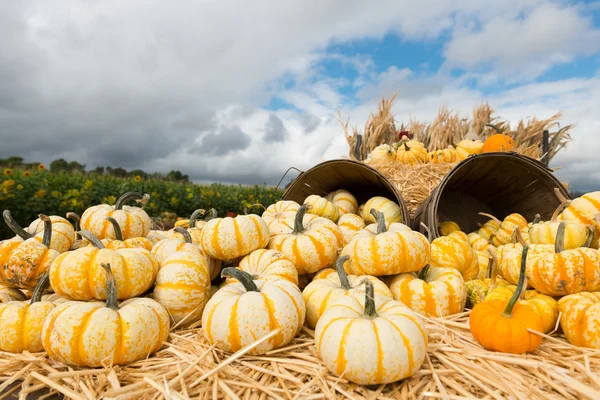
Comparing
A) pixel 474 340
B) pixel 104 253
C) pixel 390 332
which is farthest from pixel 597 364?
pixel 104 253

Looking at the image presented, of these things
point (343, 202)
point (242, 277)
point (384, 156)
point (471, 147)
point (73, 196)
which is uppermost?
point (471, 147)

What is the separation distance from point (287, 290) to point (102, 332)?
2.59 feet

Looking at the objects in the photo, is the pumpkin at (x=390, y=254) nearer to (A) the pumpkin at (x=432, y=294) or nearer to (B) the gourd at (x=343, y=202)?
(A) the pumpkin at (x=432, y=294)

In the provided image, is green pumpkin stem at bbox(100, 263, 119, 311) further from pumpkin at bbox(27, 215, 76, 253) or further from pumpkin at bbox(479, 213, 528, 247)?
pumpkin at bbox(479, 213, 528, 247)

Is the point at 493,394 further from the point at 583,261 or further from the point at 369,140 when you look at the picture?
the point at 369,140

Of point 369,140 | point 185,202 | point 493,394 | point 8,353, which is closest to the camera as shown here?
point 493,394

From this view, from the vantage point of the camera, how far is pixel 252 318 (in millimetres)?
1598

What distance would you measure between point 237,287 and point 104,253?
0.67 metres

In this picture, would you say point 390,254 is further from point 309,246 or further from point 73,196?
point 73,196

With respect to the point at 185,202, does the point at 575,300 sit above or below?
below

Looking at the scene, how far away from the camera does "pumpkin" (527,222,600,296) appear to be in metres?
1.96

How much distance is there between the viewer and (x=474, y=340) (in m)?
1.78

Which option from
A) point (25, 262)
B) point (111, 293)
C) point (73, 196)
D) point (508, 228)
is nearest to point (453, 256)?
point (508, 228)

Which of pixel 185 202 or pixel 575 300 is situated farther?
pixel 185 202
